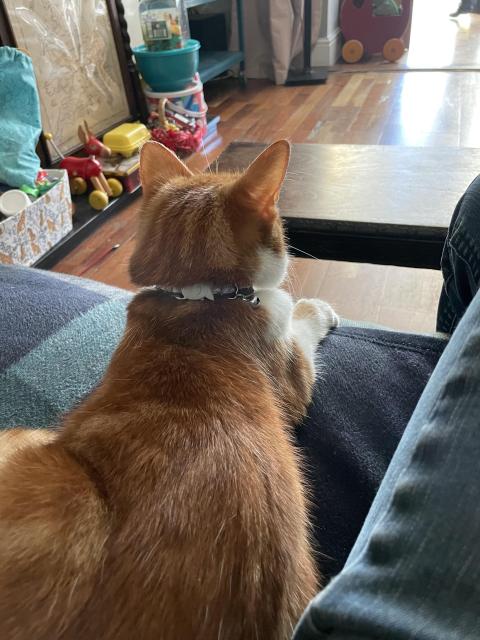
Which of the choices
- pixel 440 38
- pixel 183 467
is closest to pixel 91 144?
pixel 183 467

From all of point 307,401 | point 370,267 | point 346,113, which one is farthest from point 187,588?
point 346,113

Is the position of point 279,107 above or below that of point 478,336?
below

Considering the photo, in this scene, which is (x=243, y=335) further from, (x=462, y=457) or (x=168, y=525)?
(x=462, y=457)

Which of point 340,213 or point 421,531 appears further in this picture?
point 340,213

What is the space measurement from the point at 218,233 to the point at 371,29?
4229mm

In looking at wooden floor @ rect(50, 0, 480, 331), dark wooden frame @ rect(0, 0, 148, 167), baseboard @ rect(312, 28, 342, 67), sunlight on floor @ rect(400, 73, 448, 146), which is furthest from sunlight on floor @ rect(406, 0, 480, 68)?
dark wooden frame @ rect(0, 0, 148, 167)

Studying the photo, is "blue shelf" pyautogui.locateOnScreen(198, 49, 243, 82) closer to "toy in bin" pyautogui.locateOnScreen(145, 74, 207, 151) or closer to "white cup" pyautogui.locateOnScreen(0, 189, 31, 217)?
"toy in bin" pyautogui.locateOnScreen(145, 74, 207, 151)

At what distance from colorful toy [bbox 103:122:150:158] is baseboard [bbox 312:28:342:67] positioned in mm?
2375

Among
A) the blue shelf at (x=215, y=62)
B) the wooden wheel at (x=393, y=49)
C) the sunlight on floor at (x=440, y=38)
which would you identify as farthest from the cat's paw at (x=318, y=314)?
the wooden wheel at (x=393, y=49)

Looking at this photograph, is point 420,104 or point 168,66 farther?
point 420,104

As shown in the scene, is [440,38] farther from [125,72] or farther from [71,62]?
[71,62]

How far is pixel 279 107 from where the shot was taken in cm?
350

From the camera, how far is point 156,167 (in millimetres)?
1025

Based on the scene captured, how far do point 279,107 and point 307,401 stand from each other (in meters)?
3.10
